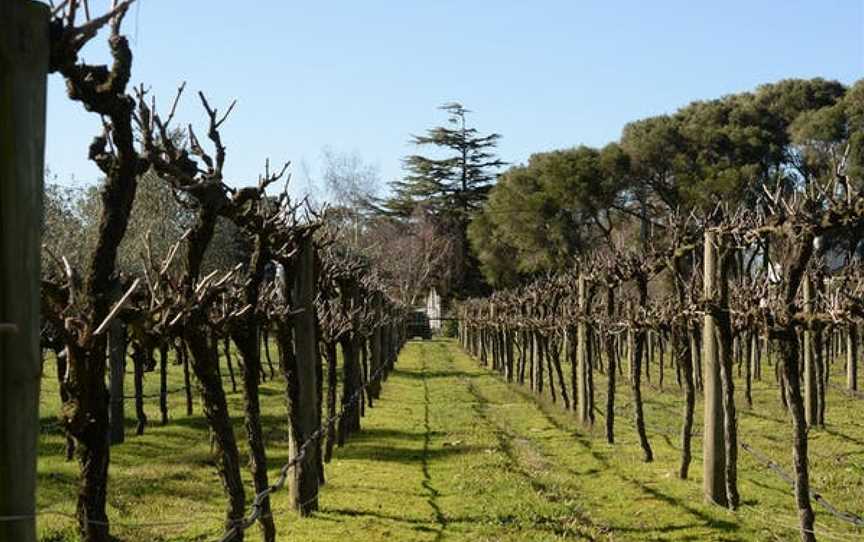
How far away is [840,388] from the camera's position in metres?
24.7

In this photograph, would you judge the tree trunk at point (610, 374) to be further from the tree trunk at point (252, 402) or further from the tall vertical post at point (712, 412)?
the tree trunk at point (252, 402)

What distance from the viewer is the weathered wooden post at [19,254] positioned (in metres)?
2.72

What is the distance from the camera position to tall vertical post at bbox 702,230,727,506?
11461mm

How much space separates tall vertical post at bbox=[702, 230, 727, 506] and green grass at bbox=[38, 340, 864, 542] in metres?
0.27

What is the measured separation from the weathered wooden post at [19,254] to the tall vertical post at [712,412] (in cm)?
961

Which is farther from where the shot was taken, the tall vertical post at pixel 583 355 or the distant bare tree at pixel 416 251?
the distant bare tree at pixel 416 251

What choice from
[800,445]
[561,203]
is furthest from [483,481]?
[561,203]

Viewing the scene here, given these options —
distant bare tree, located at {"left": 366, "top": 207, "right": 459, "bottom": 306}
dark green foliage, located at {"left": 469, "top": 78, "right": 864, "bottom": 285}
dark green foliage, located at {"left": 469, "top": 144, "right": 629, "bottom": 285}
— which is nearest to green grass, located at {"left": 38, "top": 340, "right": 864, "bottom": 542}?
dark green foliage, located at {"left": 469, "top": 78, "right": 864, "bottom": 285}

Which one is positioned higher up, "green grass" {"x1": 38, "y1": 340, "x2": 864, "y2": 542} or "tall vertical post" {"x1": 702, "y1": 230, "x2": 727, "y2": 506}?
"tall vertical post" {"x1": 702, "y1": 230, "x2": 727, "y2": 506}

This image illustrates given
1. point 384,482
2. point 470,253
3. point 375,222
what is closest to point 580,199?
point 470,253

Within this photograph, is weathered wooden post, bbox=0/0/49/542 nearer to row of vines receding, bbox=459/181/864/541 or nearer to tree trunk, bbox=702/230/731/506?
row of vines receding, bbox=459/181/864/541

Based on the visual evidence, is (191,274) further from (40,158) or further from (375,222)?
(375,222)

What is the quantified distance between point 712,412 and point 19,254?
398 inches

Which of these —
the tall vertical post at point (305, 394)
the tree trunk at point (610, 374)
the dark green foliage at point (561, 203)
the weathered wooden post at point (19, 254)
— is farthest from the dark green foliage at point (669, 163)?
the weathered wooden post at point (19, 254)
